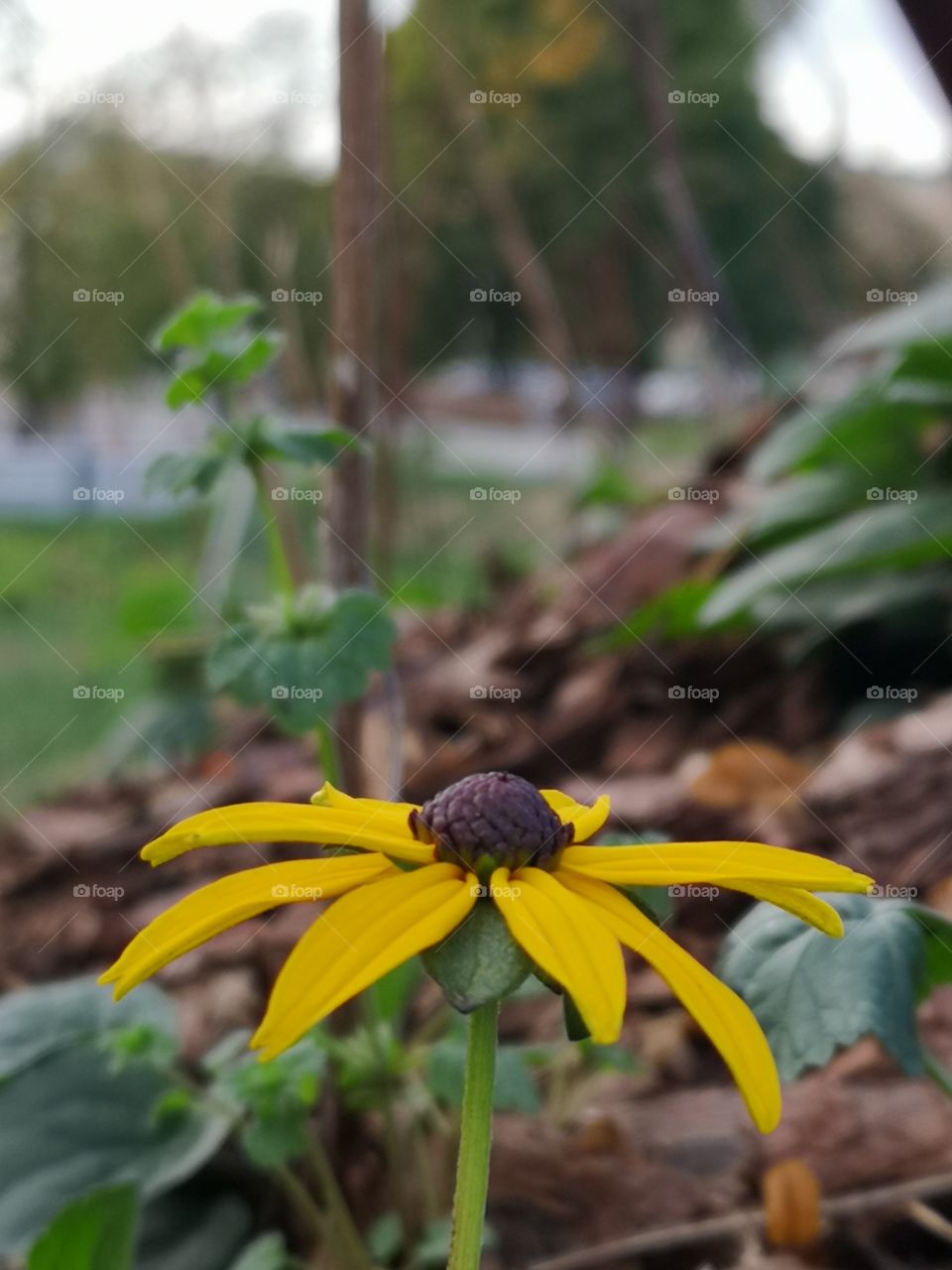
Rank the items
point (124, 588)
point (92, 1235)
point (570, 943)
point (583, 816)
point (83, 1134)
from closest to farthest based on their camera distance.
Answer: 1. point (570, 943)
2. point (583, 816)
3. point (92, 1235)
4. point (83, 1134)
5. point (124, 588)

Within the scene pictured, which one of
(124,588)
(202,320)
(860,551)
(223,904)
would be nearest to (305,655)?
(202,320)

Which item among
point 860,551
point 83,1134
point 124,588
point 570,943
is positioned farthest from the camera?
point 124,588

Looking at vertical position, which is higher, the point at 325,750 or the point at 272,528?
the point at 272,528

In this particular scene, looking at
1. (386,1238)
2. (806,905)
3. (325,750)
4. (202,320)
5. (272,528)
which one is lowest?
(386,1238)

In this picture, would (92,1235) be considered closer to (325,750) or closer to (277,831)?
(325,750)

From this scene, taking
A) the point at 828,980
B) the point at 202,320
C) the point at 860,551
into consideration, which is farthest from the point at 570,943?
the point at 860,551

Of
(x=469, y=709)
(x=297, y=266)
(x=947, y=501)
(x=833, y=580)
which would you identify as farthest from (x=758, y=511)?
(x=297, y=266)

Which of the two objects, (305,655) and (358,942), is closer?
(358,942)
